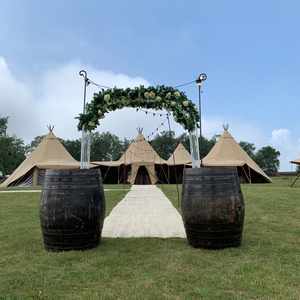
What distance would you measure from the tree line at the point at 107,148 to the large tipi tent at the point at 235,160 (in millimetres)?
16968

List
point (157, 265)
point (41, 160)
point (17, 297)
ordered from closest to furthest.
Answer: point (17, 297)
point (157, 265)
point (41, 160)

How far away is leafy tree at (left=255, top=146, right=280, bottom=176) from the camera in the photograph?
6675 centimetres

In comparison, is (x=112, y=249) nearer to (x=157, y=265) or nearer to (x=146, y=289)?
(x=157, y=265)

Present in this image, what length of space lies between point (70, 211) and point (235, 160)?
24.0m

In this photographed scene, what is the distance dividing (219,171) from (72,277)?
2337mm

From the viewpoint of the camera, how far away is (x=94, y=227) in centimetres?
518

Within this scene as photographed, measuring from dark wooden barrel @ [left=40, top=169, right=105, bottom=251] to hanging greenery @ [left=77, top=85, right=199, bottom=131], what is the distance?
42.2 inches

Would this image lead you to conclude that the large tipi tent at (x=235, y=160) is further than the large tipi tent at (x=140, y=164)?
No

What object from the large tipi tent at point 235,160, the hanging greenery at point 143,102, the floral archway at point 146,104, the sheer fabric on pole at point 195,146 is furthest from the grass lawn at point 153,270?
the large tipi tent at point 235,160

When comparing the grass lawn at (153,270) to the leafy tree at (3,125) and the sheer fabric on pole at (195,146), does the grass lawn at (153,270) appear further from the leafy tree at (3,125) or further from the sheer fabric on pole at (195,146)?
the leafy tree at (3,125)

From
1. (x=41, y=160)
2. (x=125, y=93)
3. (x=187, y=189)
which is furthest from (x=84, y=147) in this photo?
(x=41, y=160)

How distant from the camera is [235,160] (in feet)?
91.5

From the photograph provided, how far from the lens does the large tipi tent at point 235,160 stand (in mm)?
27656

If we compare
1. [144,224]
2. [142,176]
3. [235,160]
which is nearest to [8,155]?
[142,176]
